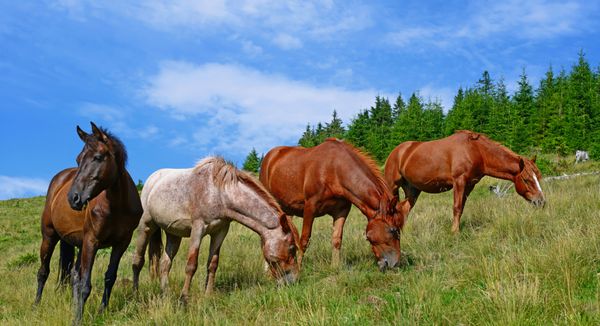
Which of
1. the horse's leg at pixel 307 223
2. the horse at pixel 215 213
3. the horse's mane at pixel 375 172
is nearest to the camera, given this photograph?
the horse at pixel 215 213

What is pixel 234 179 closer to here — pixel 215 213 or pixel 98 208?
pixel 215 213

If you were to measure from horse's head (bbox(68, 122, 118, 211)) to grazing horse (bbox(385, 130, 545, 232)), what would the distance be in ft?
22.3

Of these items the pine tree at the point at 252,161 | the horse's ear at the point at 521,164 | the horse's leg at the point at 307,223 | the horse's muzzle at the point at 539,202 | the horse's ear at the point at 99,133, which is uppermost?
the pine tree at the point at 252,161

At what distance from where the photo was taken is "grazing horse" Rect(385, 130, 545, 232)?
32.9ft

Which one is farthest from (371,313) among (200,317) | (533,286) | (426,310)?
(200,317)

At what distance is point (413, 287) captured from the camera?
492 cm

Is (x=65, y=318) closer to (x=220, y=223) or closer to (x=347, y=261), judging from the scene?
(x=220, y=223)

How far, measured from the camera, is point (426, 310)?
4270mm

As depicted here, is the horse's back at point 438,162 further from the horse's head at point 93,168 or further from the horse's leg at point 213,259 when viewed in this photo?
the horse's head at point 93,168

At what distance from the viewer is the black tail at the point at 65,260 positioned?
766 centimetres

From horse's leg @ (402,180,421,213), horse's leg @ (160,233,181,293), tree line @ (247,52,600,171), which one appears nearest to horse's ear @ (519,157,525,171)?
horse's leg @ (402,180,421,213)

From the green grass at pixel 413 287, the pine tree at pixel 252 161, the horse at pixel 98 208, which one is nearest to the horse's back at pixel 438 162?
the green grass at pixel 413 287

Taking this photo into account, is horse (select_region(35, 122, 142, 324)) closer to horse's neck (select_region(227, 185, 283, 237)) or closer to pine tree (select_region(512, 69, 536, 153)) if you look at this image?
horse's neck (select_region(227, 185, 283, 237))

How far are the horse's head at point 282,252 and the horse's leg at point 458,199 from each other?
428 cm
